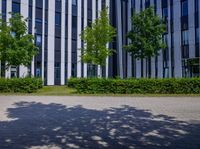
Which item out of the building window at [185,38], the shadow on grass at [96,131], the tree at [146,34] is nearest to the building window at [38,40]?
the tree at [146,34]

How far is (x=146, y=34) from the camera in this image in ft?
113

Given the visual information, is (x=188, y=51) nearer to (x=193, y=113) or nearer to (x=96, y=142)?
(x=193, y=113)

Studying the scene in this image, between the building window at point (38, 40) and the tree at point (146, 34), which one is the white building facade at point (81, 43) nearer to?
the building window at point (38, 40)

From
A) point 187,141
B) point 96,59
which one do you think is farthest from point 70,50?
point 187,141

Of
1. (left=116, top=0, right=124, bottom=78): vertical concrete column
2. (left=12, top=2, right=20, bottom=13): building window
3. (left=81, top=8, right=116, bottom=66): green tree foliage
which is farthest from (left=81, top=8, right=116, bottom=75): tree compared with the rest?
(left=116, top=0, right=124, bottom=78): vertical concrete column

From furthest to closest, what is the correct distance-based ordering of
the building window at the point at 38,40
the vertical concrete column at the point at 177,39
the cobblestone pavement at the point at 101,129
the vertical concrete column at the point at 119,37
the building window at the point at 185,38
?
1. the vertical concrete column at the point at 119,37
2. the building window at the point at 38,40
3. the vertical concrete column at the point at 177,39
4. the building window at the point at 185,38
5. the cobblestone pavement at the point at 101,129

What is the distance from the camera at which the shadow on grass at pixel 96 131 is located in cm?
857

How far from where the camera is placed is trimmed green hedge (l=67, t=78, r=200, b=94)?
24.7 m

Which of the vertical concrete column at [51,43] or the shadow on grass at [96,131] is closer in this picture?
the shadow on grass at [96,131]

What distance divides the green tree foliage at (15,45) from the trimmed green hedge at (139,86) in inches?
367

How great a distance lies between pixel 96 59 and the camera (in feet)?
115

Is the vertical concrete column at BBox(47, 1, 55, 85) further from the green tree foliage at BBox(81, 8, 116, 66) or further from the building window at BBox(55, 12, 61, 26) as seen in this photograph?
the green tree foliage at BBox(81, 8, 116, 66)

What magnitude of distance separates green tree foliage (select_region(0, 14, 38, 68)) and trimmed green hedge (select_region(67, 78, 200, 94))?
30.6 ft

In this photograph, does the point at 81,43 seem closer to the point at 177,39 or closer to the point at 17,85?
the point at 177,39
